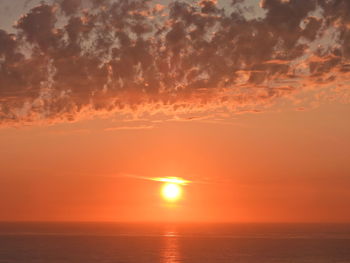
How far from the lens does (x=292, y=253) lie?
4606 inches

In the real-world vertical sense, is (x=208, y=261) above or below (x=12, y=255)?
below

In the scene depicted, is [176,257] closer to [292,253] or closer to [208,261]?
[208,261]

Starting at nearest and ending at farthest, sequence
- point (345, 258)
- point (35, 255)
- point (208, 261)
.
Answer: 1. point (208, 261)
2. point (345, 258)
3. point (35, 255)

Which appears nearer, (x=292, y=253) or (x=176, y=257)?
(x=176, y=257)

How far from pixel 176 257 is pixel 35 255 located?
31.9 meters

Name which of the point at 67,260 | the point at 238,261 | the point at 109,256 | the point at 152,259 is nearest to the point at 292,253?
the point at 238,261

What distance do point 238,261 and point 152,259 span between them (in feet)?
59.0

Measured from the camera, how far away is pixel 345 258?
104438 mm

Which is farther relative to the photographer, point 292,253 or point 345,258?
point 292,253

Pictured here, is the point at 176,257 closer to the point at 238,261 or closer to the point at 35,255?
the point at 238,261

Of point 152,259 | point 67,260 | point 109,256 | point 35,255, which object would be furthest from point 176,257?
point 35,255

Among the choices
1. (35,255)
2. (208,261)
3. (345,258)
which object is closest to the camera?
(208,261)

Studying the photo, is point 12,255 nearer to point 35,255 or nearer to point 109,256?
point 35,255

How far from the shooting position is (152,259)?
341 feet
